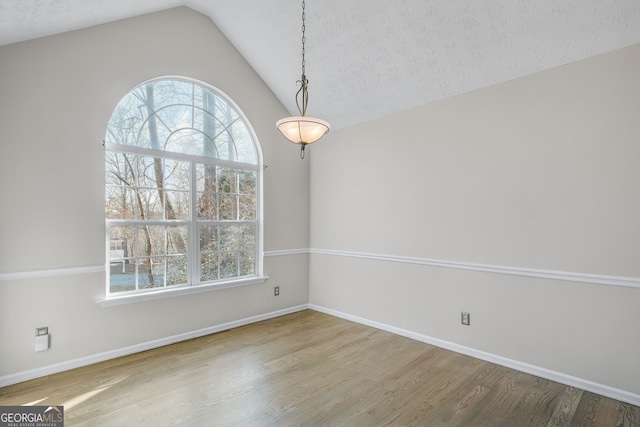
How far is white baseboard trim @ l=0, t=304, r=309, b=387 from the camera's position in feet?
8.40

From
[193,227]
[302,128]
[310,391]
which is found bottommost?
[310,391]

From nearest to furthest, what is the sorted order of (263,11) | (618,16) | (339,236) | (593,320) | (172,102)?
1. (618,16)
2. (593,320)
3. (263,11)
4. (172,102)
5. (339,236)

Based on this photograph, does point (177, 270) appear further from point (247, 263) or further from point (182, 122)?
point (182, 122)

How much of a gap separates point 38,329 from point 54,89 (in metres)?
1.96

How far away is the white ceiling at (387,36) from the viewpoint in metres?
2.31

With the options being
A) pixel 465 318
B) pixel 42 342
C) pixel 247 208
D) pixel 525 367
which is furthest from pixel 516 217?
pixel 42 342

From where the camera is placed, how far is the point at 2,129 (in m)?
2.48

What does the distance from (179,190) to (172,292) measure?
3.51 feet

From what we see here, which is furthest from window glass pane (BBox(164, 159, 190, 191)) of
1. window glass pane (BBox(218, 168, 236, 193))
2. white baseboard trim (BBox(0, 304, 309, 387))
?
white baseboard trim (BBox(0, 304, 309, 387))

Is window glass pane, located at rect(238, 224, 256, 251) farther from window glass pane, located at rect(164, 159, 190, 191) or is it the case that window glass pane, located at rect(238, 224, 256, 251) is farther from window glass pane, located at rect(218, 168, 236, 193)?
window glass pane, located at rect(164, 159, 190, 191)

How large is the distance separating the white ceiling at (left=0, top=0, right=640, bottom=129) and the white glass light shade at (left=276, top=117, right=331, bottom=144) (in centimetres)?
134

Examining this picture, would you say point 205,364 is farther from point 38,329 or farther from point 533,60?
point 533,60

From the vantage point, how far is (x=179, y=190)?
3508mm

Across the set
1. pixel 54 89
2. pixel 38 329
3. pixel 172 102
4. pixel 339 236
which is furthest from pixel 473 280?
pixel 54 89
